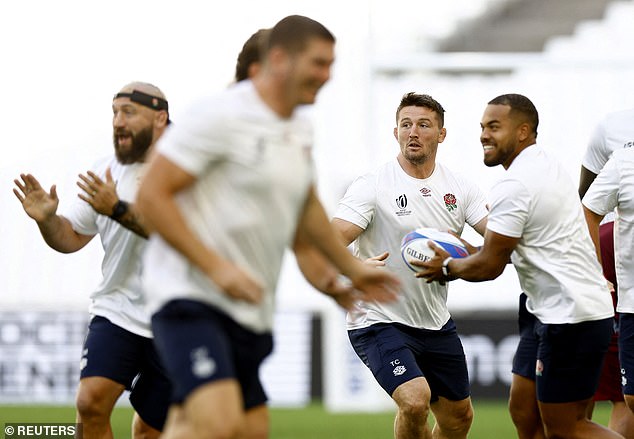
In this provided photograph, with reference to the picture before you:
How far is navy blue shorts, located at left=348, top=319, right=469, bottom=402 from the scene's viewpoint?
7.84 metres

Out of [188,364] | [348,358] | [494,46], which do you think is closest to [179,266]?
[188,364]

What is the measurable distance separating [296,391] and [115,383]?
1038cm

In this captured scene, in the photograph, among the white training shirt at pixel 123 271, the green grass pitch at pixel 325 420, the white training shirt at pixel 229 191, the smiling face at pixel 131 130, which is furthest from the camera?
the green grass pitch at pixel 325 420

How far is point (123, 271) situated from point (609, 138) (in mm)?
3484

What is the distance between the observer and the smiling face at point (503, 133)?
6859 mm

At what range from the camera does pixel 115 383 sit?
6832 millimetres

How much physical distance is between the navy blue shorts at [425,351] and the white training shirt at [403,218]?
0.07 m

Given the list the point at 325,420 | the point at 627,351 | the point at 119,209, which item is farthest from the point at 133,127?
the point at 325,420

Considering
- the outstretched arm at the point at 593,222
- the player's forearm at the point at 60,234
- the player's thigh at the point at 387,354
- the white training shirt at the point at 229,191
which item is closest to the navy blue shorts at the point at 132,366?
the player's forearm at the point at 60,234

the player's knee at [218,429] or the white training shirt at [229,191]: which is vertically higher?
the white training shirt at [229,191]

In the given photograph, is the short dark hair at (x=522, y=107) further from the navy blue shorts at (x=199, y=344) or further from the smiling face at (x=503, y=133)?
the navy blue shorts at (x=199, y=344)

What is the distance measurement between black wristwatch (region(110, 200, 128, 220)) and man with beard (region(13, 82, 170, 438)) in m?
0.16

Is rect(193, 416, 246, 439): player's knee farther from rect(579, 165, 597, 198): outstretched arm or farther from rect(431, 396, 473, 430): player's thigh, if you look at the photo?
rect(579, 165, 597, 198): outstretched arm

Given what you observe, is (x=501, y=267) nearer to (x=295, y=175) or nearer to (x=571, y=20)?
(x=295, y=175)
